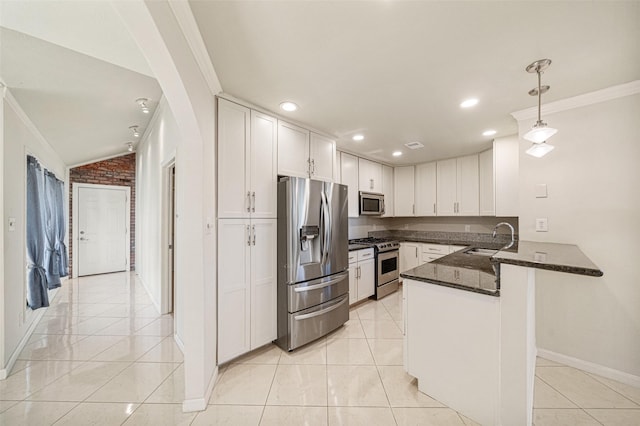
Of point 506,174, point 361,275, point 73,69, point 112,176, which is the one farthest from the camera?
point 112,176

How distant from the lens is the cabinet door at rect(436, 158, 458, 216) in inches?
161

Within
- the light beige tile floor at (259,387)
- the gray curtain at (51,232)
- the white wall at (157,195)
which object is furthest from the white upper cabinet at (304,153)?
the gray curtain at (51,232)

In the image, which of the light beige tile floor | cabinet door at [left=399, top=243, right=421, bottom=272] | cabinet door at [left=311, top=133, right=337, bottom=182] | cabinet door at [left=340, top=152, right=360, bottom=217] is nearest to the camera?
the light beige tile floor

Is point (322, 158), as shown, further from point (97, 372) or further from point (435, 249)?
point (97, 372)

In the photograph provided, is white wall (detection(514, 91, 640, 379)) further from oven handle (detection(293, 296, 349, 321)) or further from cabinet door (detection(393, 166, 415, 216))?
cabinet door (detection(393, 166, 415, 216))

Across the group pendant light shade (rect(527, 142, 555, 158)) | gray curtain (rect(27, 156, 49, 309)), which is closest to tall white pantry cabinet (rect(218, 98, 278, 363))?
pendant light shade (rect(527, 142, 555, 158))

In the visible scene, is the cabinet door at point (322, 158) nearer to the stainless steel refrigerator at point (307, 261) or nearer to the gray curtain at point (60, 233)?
the stainless steel refrigerator at point (307, 261)

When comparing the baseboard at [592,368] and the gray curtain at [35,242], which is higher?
the gray curtain at [35,242]

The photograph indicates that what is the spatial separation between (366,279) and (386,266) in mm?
571

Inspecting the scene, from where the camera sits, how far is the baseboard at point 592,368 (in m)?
1.85

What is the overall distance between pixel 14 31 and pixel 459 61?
9.62ft

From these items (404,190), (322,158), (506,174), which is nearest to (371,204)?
(404,190)

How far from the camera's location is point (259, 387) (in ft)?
6.03

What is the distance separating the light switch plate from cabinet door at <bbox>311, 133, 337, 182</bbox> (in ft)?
6.98
